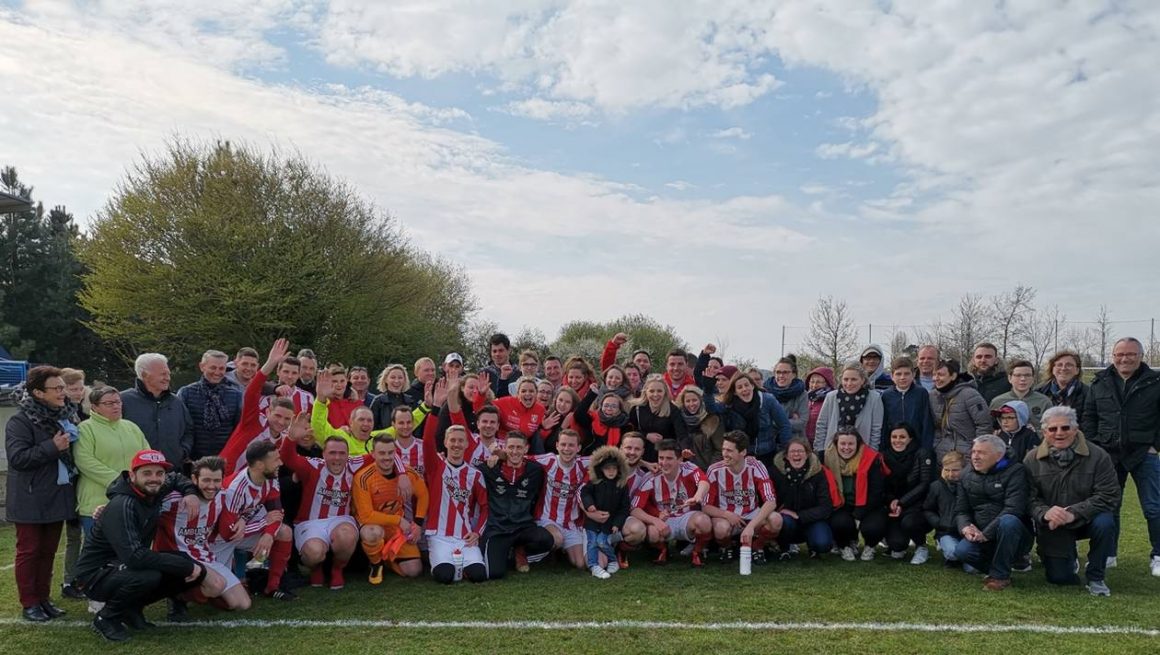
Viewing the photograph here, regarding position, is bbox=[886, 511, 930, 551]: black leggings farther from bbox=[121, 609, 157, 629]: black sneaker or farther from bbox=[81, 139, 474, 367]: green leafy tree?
bbox=[81, 139, 474, 367]: green leafy tree

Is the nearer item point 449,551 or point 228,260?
point 449,551

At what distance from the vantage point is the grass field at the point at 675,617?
453 cm

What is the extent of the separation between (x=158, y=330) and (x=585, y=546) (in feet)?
74.0

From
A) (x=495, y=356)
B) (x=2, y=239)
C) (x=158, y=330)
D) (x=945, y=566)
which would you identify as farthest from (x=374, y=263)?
(x=945, y=566)

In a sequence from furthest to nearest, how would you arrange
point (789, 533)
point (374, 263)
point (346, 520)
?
point (374, 263)
point (789, 533)
point (346, 520)

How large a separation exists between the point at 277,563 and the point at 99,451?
1.47m

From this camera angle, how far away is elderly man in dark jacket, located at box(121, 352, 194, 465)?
5637mm

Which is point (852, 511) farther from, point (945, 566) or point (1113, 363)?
point (1113, 363)

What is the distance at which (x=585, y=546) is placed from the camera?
647 cm

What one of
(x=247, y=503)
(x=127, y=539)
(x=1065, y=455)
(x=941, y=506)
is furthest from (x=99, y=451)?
(x=1065, y=455)

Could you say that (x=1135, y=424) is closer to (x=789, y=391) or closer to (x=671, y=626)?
(x=789, y=391)

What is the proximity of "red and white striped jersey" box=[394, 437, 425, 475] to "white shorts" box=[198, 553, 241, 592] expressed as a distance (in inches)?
64.1

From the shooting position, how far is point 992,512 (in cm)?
605

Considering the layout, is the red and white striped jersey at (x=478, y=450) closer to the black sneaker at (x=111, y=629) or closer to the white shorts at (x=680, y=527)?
the white shorts at (x=680, y=527)
